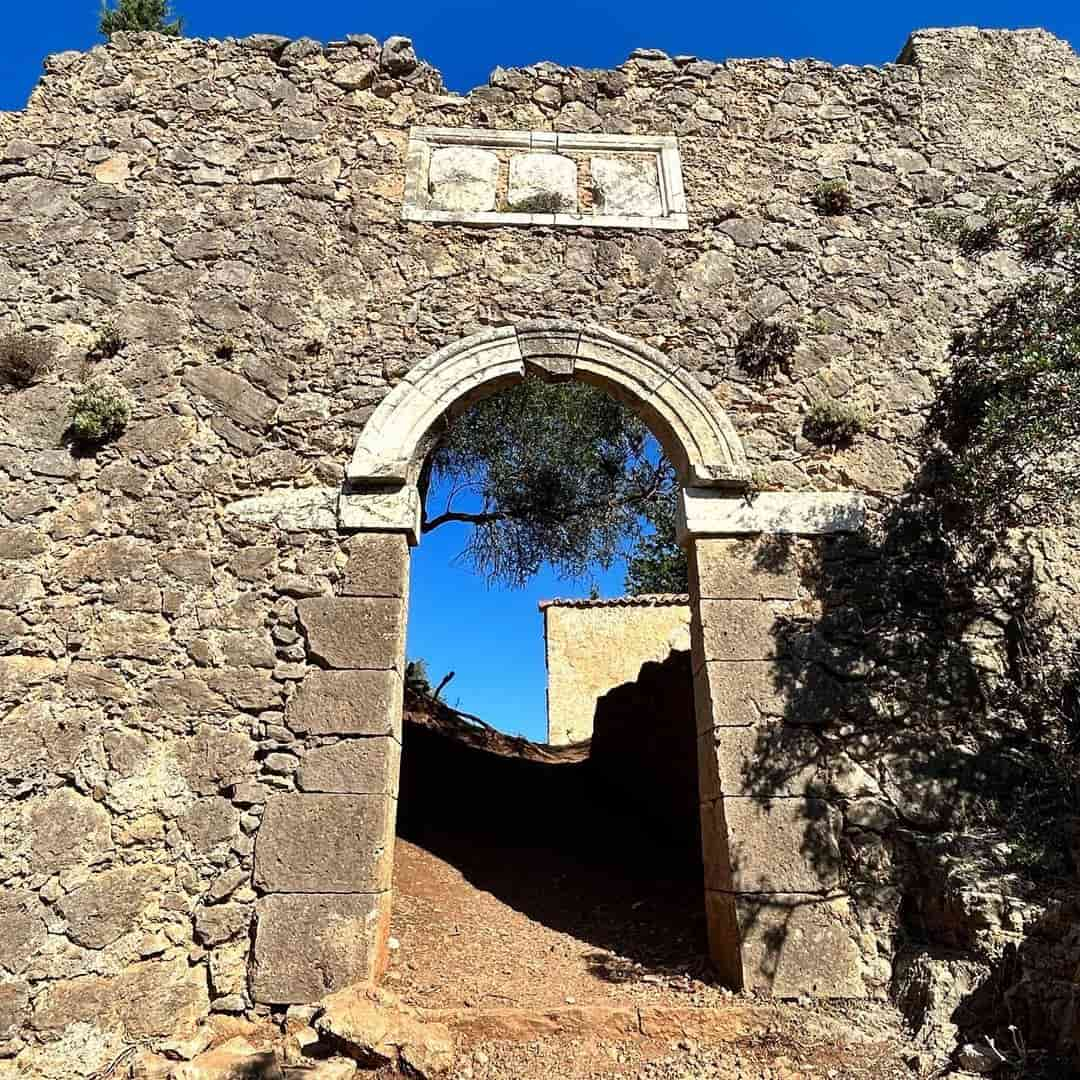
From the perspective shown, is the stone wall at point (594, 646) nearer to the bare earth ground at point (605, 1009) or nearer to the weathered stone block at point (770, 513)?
the bare earth ground at point (605, 1009)

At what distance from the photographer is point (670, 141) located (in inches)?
232

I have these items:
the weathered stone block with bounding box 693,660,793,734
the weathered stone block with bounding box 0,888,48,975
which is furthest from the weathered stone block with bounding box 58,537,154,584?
the weathered stone block with bounding box 693,660,793,734

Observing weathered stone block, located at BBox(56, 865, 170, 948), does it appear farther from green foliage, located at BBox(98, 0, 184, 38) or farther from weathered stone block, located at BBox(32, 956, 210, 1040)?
green foliage, located at BBox(98, 0, 184, 38)

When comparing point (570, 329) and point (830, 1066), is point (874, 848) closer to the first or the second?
point (830, 1066)

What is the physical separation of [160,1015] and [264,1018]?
468mm

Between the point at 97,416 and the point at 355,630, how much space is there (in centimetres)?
201

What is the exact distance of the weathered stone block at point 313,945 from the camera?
12.3 ft

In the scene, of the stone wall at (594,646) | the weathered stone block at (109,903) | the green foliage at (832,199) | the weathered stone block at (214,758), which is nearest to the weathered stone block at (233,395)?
the weathered stone block at (214,758)

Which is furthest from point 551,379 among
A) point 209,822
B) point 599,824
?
point 599,824

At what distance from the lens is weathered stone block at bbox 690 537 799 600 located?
4.63 m

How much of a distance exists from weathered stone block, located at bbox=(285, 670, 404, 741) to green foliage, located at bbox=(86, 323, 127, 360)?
243cm

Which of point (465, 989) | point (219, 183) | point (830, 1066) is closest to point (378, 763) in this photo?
point (465, 989)

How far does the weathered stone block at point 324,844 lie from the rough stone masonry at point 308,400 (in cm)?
→ 1

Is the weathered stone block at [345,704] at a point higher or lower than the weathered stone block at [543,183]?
lower
